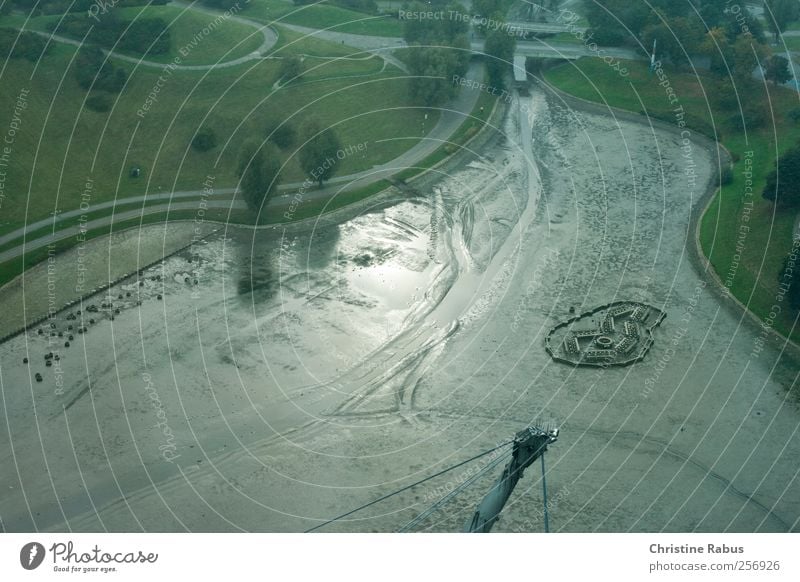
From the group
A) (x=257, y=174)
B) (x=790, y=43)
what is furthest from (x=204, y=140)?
(x=790, y=43)

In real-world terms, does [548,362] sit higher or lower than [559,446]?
higher

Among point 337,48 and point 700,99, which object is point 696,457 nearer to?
point 700,99

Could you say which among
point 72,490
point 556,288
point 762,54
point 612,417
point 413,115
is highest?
point 762,54

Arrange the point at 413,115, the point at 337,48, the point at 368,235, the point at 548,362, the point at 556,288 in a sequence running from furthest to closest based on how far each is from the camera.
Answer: the point at 337,48 → the point at 413,115 → the point at 368,235 → the point at 556,288 → the point at 548,362

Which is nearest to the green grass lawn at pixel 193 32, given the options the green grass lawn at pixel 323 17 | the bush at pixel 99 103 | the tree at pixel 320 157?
the green grass lawn at pixel 323 17

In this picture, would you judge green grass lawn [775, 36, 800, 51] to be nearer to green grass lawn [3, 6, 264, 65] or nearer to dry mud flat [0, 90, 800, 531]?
dry mud flat [0, 90, 800, 531]

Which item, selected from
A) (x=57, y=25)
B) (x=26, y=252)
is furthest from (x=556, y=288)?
(x=57, y=25)

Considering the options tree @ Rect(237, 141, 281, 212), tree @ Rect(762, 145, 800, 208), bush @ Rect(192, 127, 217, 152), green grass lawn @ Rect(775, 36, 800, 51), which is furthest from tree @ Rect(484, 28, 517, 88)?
tree @ Rect(762, 145, 800, 208)
